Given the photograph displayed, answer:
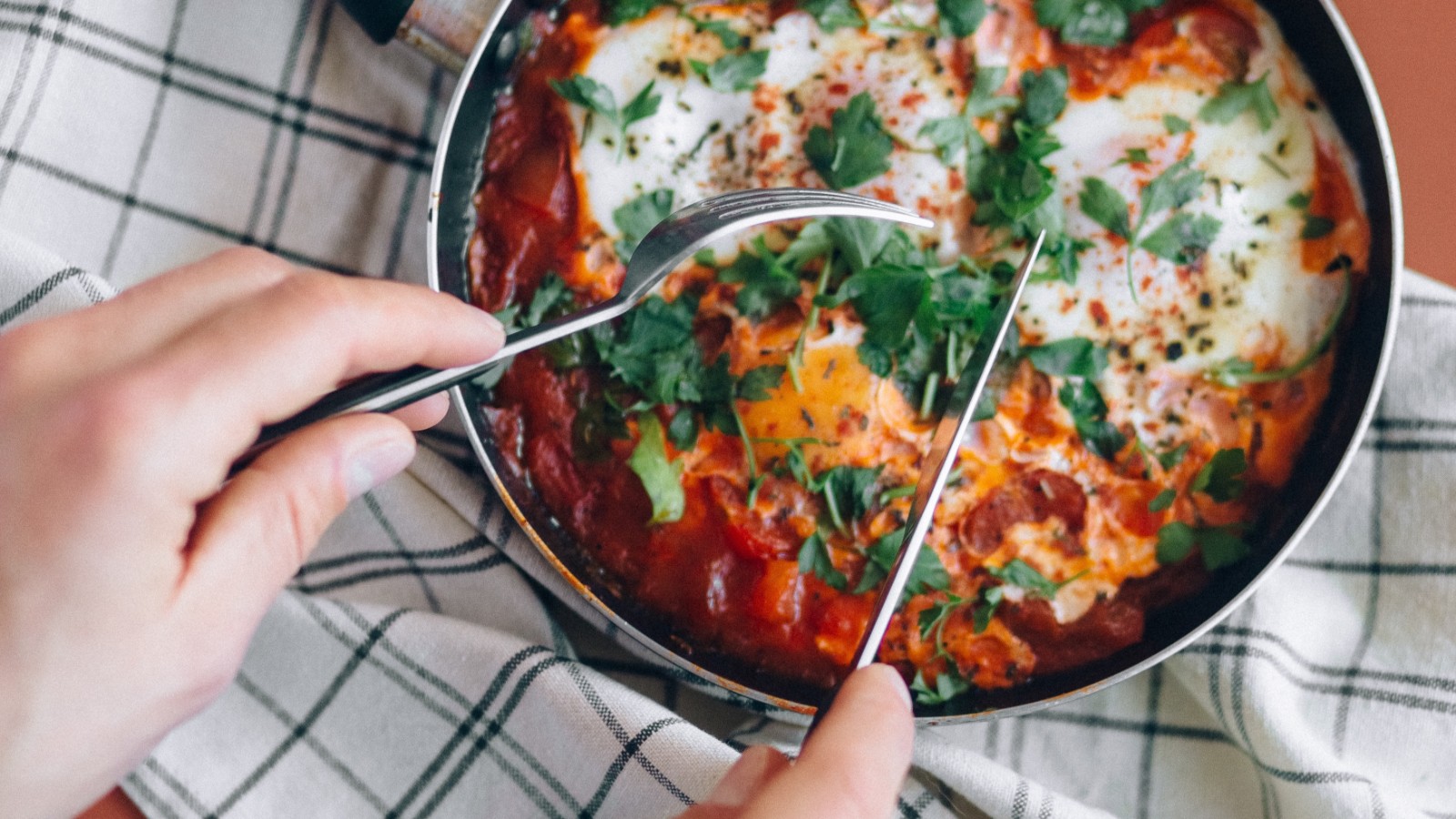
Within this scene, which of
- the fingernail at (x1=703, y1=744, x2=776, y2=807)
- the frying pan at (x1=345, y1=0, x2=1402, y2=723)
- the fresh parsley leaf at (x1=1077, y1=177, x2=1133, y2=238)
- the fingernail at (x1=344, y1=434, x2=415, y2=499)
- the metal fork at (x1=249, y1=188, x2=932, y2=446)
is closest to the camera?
the fingernail at (x1=344, y1=434, x2=415, y2=499)

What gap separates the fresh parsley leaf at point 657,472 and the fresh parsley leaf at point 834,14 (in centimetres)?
78

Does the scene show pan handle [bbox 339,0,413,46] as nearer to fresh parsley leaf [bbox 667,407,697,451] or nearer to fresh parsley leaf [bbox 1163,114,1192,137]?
fresh parsley leaf [bbox 667,407,697,451]

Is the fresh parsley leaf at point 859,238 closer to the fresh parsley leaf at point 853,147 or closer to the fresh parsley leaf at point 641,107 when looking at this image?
the fresh parsley leaf at point 853,147

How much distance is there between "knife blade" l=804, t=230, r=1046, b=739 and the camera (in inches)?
53.5

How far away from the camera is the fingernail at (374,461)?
1133mm

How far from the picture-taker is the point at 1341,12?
2.03 metres

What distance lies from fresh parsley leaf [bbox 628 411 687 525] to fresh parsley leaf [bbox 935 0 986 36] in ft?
2.91

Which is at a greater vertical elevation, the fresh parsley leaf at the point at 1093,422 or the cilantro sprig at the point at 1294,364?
the cilantro sprig at the point at 1294,364

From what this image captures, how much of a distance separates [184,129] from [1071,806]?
2131 mm

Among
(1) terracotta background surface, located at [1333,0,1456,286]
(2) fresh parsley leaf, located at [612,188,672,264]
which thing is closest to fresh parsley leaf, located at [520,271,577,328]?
(2) fresh parsley leaf, located at [612,188,672,264]

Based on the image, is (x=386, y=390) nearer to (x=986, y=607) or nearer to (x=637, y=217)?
(x=637, y=217)

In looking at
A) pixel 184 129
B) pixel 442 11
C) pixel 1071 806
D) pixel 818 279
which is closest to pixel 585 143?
pixel 442 11

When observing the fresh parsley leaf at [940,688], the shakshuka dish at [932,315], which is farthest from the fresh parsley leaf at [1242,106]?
the fresh parsley leaf at [940,688]

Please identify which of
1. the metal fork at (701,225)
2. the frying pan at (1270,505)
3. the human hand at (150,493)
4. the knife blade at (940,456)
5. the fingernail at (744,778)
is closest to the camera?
the human hand at (150,493)
